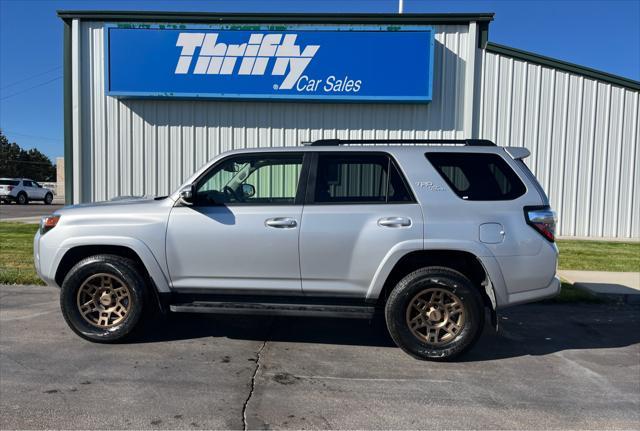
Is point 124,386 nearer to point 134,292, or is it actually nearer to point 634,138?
point 134,292

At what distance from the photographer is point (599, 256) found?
9914 millimetres

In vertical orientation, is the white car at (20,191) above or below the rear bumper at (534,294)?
above

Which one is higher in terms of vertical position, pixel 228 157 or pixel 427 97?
pixel 427 97

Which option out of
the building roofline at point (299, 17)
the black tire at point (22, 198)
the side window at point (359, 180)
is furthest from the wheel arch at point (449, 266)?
the black tire at point (22, 198)

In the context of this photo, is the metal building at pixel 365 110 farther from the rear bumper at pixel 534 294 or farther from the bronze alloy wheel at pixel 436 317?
the bronze alloy wheel at pixel 436 317

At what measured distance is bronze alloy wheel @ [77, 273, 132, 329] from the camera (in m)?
4.80

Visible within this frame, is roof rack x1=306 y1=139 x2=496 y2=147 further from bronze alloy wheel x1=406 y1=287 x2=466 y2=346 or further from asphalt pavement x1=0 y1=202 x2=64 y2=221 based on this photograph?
asphalt pavement x1=0 y1=202 x2=64 y2=221

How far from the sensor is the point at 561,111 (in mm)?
12477

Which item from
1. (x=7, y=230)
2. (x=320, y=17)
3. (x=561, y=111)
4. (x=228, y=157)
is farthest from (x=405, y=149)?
(x=7, y=230)

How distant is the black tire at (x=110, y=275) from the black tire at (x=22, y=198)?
30144 millimetres

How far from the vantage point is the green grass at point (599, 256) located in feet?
29.1

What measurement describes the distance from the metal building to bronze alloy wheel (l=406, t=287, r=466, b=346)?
8394 millimetres

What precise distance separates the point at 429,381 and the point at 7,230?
43.4ft

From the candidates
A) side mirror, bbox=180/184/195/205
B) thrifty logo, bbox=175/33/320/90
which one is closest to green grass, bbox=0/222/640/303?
side mirror, bbox=180/184/195/205
